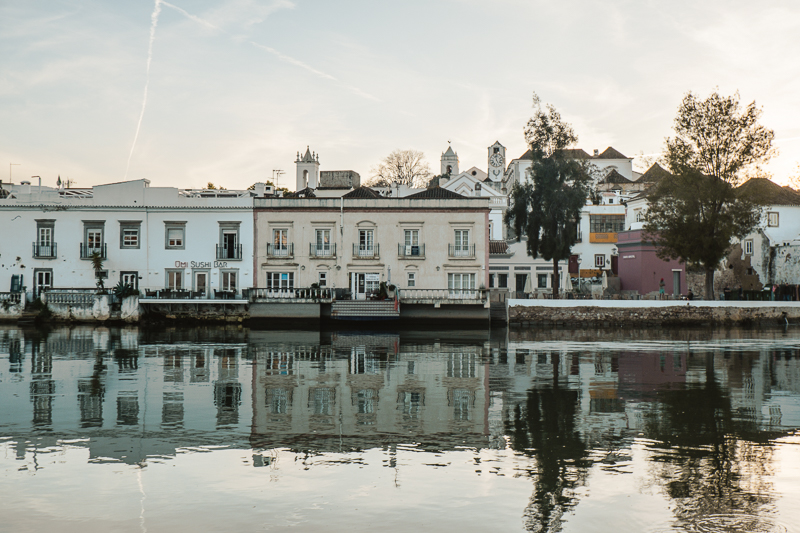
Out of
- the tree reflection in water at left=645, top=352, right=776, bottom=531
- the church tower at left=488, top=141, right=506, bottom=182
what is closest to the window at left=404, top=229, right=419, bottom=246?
the tree reflection in water at left=645, top=352, right=776, bottom=531

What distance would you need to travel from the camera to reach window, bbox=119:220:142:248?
4316 cm

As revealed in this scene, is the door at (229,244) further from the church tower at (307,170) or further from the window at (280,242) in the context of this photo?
the church tower at (307,170)

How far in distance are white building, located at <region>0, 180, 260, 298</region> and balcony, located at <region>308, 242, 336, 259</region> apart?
12.3ft

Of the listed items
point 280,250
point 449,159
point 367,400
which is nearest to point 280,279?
point 280,250

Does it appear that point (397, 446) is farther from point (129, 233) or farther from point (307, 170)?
point (307, 170)

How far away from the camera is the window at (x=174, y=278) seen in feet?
141

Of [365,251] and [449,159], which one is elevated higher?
[449,159]

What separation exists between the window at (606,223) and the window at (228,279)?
32325mm

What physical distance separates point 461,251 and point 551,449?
3290cm

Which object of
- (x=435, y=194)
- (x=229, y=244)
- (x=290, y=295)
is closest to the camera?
(x=290, y=295)

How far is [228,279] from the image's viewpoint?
4312cm

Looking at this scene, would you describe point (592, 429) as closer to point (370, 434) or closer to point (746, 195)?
point (370, 434)

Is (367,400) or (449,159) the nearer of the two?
(367,400)

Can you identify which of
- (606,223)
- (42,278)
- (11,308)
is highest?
(606,223)
